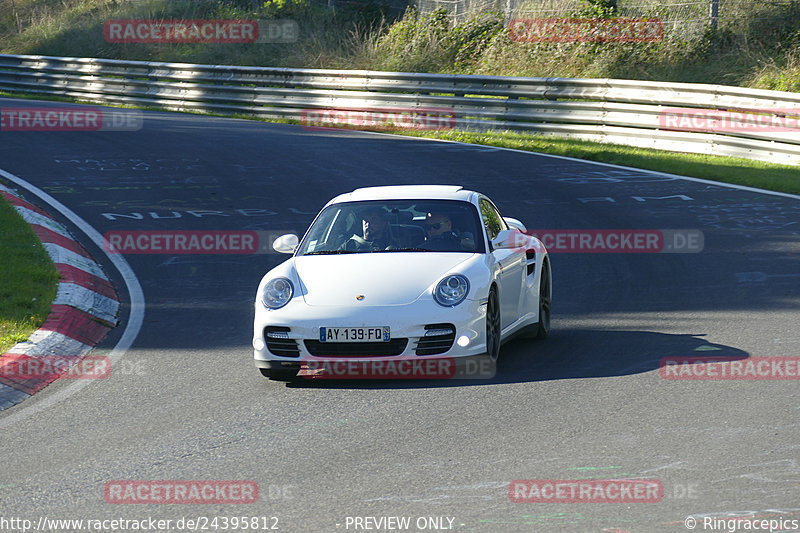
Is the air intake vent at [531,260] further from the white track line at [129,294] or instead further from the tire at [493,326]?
the white track line at [129,294]

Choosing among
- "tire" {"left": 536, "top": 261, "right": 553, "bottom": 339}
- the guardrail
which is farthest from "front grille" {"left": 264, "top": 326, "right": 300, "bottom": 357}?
the guardrail

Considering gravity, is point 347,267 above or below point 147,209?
above

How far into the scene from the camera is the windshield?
354 inches

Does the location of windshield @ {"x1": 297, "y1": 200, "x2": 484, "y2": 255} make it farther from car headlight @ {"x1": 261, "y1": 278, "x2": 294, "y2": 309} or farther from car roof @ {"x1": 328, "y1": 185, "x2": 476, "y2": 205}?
car headlight @ {"x1": 261, "y1": 278, "x2": 294, "y2": 309}

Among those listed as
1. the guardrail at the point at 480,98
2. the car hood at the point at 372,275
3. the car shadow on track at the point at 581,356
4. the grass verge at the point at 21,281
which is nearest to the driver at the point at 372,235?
the car hood at the point at 372,275

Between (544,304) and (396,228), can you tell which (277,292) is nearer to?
(396,228)

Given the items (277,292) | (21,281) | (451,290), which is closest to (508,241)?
(451,290)

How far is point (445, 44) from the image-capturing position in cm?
3036

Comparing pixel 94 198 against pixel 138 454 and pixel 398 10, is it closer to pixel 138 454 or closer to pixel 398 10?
pixel 138 454

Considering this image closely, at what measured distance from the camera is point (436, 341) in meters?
8.05

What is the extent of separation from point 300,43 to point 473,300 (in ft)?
87.6

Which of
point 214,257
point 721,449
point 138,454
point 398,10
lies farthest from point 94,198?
point 398,10

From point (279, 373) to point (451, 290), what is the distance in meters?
1.39

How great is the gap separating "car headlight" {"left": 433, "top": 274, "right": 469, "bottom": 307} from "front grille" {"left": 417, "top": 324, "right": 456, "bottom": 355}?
0.19 m
